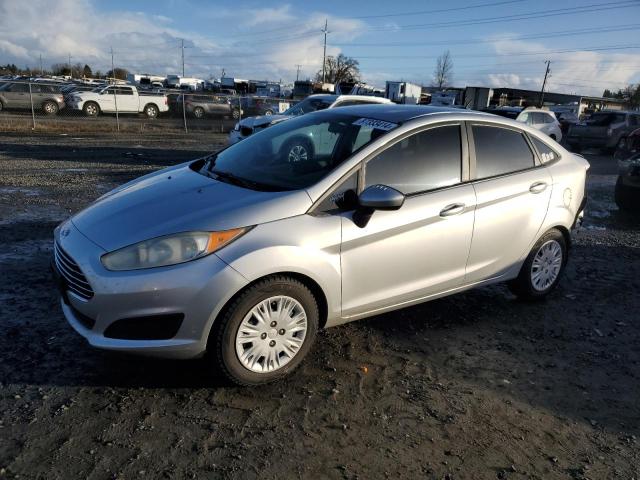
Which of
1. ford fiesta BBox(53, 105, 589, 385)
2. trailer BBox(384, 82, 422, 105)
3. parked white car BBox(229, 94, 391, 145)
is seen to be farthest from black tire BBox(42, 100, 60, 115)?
ford fiesta BBox(53, 105, 589, 385)

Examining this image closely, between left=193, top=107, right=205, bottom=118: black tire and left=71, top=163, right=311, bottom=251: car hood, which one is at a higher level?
left=71, top=163, right=311, bottom=251: car hood

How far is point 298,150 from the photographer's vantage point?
13.4ft

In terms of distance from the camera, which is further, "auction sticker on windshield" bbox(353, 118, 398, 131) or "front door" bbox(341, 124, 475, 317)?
"auction sticker on windshield" bbox(353, 118, 398, 131)

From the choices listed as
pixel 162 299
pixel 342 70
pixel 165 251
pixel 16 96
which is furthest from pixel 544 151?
pixel 342 70

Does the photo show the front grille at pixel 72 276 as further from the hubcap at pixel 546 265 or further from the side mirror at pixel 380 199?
the hubcap at pixel 546 265

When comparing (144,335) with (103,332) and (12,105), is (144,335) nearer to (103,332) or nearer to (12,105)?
(103,332)

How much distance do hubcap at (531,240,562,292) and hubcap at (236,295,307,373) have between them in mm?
2500

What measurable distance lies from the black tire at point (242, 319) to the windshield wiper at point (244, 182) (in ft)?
2.26

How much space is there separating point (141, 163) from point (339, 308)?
32.6 feet

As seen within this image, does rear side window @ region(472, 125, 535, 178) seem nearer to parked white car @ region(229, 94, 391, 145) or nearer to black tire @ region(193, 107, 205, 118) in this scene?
parked white car @ region(229, 94, 391, 145)

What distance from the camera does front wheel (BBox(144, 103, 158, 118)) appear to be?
28.1m

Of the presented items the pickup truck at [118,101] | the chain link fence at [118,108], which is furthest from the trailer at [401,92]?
the pickup truck at [118,101]

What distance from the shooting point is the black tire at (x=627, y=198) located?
29.8 ft

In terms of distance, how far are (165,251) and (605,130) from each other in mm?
20726
